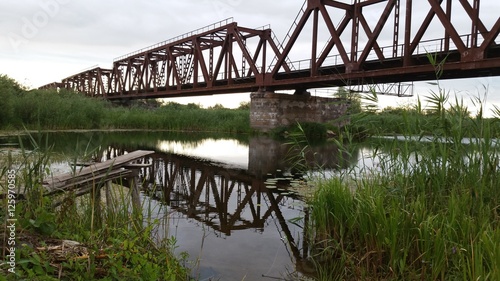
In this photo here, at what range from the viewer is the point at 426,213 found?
3.79 metres

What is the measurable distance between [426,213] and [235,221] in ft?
10.1

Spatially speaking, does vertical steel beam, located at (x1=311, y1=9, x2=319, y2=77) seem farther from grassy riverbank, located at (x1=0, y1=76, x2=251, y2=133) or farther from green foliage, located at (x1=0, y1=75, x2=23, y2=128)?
green foliage, located at (x1=0, y1=75, x2=23, y2=128)

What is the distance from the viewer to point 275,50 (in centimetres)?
2803

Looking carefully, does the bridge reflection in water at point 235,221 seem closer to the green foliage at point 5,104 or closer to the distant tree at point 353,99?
the distant tree at point 353,99

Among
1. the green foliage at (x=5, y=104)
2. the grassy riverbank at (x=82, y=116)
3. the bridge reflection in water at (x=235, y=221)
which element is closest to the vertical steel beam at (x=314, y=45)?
the grassy riverbank at (x=82, y=116)

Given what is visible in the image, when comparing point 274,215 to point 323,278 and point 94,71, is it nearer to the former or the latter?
point 323,278

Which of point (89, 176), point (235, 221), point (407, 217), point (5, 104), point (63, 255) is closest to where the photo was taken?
point (63, 255)

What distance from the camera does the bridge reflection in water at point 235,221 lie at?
14.0 ft

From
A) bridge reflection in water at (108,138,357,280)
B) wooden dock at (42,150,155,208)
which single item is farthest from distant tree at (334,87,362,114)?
wooden dock at (42,150,155,208)

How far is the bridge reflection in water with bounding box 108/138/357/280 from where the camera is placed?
14.0 ft

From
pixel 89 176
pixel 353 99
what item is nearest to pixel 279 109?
pixel 353 99

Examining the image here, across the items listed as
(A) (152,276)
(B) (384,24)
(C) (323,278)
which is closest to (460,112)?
(C) (323,278)

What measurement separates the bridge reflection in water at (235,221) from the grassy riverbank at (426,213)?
52 centimetres

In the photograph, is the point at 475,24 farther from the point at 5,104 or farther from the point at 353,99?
the point at 5,104
